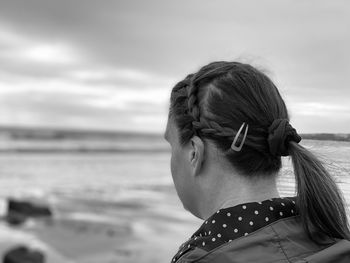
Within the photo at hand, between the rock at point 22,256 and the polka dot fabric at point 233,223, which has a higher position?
the polka dot fabric at point 233,223

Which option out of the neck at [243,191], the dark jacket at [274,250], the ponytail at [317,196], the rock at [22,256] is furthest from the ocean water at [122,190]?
the rock at [22,256]

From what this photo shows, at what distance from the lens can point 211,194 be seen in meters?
1.75

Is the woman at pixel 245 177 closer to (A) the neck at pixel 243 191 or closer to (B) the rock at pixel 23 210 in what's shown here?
(A) the neck at pixel 243 191

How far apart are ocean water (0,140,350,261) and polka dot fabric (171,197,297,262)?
0.36 metres

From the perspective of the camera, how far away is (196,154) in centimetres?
174

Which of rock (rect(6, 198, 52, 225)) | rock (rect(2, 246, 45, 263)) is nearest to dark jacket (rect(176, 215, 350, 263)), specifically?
rock (rect(2, 246, 45, 263))

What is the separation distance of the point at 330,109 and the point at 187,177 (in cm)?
79

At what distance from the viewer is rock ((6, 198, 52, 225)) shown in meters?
11.6

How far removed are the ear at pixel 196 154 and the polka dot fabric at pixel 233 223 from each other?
16 cm

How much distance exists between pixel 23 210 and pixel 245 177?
10.8 m

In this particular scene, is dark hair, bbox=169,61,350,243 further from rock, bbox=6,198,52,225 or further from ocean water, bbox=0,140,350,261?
rock, bbox=6,198,52,225

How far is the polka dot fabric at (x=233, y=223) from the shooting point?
5.29 feet

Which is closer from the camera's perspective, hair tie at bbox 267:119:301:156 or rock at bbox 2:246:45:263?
hair tie at bbox 267:119:301:156

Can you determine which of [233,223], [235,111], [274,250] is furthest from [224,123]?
[274,250]
